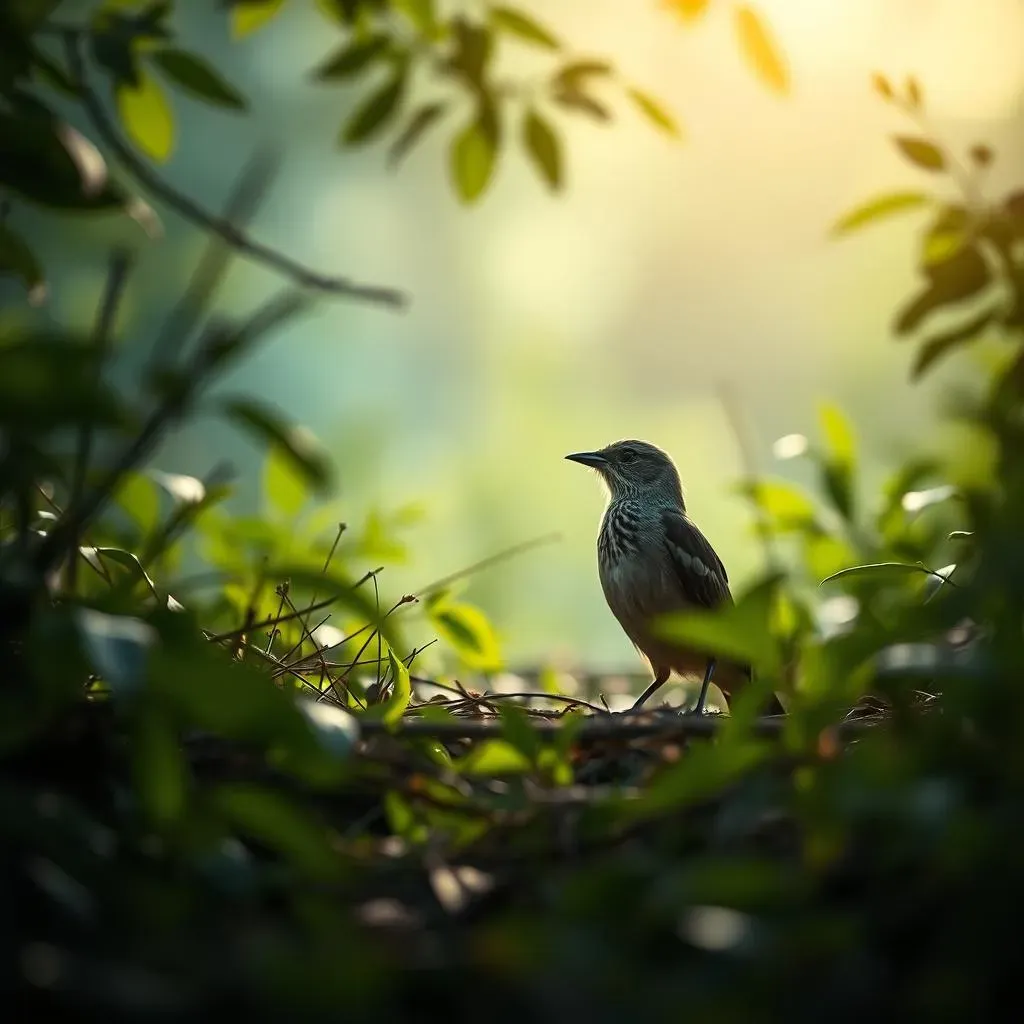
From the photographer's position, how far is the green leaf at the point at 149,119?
1795 mm

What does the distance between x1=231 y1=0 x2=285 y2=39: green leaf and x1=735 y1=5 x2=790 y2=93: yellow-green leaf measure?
30.4 inches

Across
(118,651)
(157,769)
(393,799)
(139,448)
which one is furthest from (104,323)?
(393,799)

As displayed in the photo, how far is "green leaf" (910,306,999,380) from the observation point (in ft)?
6.24

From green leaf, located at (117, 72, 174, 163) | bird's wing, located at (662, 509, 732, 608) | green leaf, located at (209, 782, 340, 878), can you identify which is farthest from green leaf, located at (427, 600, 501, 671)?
bird's wing, located at (662, 509, 732, 608)

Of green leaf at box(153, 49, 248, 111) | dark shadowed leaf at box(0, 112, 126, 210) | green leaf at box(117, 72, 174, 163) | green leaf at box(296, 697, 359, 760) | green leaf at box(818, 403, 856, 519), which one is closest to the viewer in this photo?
green leaf at box(296, 697, 359, 760)

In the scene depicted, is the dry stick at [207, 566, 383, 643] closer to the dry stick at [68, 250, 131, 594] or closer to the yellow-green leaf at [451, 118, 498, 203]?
the dry stick at [68, 250, 131, 594]

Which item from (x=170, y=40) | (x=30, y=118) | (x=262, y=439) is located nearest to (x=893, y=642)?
(x=262, y=439)

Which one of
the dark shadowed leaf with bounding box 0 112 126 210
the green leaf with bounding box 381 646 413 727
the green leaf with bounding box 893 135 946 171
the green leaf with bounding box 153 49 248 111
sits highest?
the green leaf with bounding box 893 135 946 171

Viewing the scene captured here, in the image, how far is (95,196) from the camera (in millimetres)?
1350

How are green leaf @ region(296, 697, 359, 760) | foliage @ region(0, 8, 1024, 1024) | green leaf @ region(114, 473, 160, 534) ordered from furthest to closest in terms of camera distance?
green leaf @ region(114, 473, 160, 534)
green leaf @ region(296, 697, 359, 760)
foliage @ region(0, 8, 1024, 1024)

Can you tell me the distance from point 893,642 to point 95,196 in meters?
1.05

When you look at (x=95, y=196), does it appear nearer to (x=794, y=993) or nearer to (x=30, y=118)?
(x=30, y=118)

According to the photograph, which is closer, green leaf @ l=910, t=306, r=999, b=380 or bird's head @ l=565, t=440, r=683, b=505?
green leaf @ l=910, t=306, r=999, b=380

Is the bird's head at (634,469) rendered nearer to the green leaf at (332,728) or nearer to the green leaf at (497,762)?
the green leaf at (497,762)
